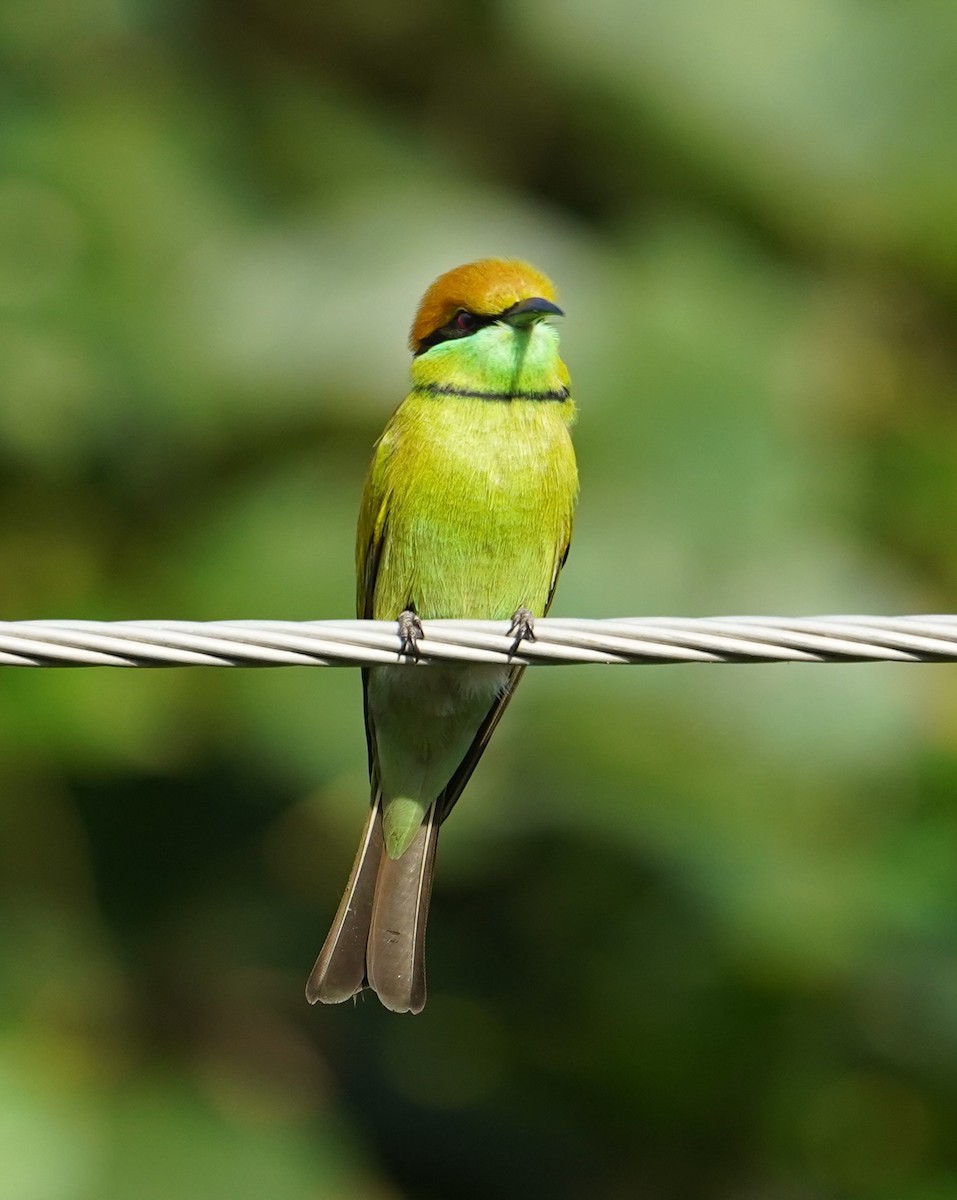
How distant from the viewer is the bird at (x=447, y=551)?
13.0 feet

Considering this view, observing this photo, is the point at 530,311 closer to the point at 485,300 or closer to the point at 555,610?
the point at 485,300

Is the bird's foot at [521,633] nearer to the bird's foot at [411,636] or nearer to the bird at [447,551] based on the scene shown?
the bird's foot at [411,636]

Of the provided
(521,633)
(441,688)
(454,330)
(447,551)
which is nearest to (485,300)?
(454,330)

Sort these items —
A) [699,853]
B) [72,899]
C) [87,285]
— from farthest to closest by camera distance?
[87,285]
[72,899]
[699,853]

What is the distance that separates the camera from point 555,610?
17.4ft

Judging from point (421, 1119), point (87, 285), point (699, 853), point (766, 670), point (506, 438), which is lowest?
point (421, 1119)

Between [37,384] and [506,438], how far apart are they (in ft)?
7.87

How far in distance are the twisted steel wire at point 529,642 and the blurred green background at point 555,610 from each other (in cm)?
257

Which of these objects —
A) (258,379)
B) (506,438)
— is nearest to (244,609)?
(258,379)

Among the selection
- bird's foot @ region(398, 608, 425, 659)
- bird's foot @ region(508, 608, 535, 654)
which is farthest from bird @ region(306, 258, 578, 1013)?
bird's foot @ region(398, 608, 425, 659)

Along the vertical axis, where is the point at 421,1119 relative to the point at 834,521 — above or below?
below

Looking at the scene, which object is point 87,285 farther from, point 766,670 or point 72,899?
point 766,670

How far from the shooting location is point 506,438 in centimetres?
397

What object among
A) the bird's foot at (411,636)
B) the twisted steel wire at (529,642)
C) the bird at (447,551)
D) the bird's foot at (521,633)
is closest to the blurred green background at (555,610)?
the bird at (447,551)
